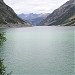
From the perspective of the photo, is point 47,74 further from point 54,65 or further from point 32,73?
point 54,65

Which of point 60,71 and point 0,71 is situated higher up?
point 0,71

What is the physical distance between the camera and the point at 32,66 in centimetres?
6856

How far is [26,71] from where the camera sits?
62062 millimetres

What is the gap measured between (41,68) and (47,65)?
4.89 m

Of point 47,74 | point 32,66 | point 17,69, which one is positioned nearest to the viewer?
point 47,74

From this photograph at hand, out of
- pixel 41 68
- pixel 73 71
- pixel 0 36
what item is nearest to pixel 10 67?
pixel 41 68

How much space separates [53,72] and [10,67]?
13.1 m

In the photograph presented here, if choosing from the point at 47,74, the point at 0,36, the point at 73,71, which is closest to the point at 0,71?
the point at 0,36

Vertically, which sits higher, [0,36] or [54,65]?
[0,36]

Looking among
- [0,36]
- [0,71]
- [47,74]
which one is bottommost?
[47,74]

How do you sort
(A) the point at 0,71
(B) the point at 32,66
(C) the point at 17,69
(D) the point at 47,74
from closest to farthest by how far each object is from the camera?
(A) the point at 0,71 → (D) the point at 47,74 → (C) the point at 17,69 → (B) the point at 32,66

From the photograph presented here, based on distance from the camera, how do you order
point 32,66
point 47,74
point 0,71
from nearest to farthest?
1. point 0,71
2. point 47,74
3. point 32,66

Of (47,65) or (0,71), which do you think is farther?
(47,65)

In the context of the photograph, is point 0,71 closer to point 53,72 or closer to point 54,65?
point 53,72
